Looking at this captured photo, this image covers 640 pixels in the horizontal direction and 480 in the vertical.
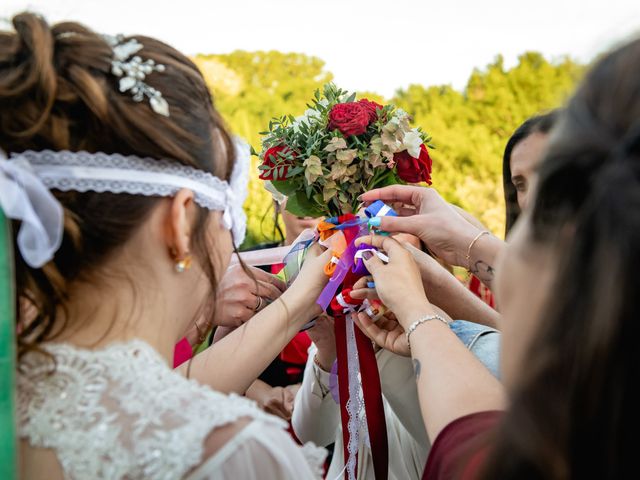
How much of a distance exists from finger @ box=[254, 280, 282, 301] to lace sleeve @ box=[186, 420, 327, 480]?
147cm

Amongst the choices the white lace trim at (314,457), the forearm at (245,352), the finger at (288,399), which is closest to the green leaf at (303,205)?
the forearm at (245,352)

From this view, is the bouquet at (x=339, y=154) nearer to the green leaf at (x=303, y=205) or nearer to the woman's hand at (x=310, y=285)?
the green leaf at (x=303, y=205)

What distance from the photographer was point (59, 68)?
4.71 feet

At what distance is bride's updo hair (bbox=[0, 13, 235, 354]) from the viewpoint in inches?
55.6

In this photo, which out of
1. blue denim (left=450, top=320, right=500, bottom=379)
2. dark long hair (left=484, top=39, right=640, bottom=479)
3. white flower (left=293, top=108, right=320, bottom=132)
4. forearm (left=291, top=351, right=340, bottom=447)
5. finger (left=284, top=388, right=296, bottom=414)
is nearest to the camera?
dark long hair (left=484, top=39, right=640, bottom=479)

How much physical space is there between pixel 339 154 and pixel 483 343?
34.5 inches

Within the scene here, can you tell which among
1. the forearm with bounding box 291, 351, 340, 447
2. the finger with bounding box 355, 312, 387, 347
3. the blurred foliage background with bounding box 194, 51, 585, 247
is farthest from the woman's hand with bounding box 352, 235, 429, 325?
the blurred foliage background with bounding box 194, 51, 585, 247

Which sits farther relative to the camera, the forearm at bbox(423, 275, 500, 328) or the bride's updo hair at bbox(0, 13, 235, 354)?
the forearm at bbox(423, 275, 500, 328)

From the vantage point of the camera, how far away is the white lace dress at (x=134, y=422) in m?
1.26

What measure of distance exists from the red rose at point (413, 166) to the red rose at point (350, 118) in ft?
0.68

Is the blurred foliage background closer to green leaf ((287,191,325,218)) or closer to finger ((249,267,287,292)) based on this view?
finger ((249,267,287,292))

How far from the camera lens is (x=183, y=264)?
1.57m

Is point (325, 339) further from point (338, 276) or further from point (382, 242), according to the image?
point (382, 242)

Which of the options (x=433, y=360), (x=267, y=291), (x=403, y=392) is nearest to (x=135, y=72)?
(x=433, y=360)
